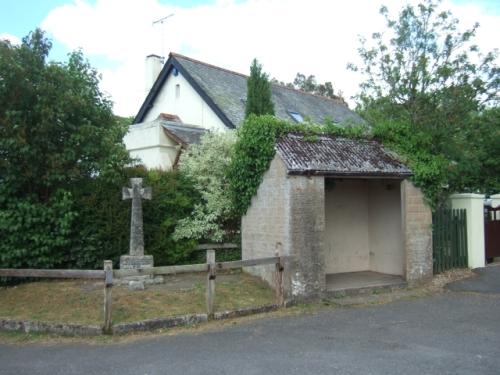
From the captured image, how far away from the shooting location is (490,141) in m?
19.6

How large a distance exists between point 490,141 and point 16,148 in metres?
17.8

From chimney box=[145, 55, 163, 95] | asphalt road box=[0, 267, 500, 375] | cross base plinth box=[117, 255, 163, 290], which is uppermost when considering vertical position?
chimney box=[145, 55, 163, 95]

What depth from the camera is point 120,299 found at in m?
8.69

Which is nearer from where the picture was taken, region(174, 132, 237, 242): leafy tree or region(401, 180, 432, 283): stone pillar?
region(401, 180, 432, 283): stone pillar

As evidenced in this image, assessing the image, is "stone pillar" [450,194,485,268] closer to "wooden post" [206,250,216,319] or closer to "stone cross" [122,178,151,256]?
"wooden post" [206,250,216,319]

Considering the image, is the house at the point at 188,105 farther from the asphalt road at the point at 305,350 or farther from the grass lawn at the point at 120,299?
the asphalt road at the point at 305,350

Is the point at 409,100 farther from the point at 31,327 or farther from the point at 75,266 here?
the point at 31,327

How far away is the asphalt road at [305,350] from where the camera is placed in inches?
230

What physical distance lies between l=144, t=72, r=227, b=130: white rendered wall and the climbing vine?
24.9 ft

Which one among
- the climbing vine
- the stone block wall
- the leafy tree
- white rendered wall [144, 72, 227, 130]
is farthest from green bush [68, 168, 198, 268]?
white rendered wall [144, 72, 227, 130]

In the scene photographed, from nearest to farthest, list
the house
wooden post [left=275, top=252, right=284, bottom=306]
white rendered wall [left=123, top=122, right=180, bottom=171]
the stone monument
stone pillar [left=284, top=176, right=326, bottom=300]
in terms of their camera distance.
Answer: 1. wooden post [left=275, top=252, right=284, bottom=306]
2. stone pillar [left=284, top=176, right=326, bottom=300]
3. the stone monument
4. white rendered wall [left=123, top=122, right=180, bottom=171]
5. the house

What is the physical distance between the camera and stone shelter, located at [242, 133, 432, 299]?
32.6 ft

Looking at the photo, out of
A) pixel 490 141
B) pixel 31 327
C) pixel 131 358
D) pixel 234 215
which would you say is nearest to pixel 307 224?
pixel 234 215

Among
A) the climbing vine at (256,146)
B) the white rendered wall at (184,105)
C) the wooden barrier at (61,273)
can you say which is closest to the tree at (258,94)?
the white rendered wall at (184,105)
